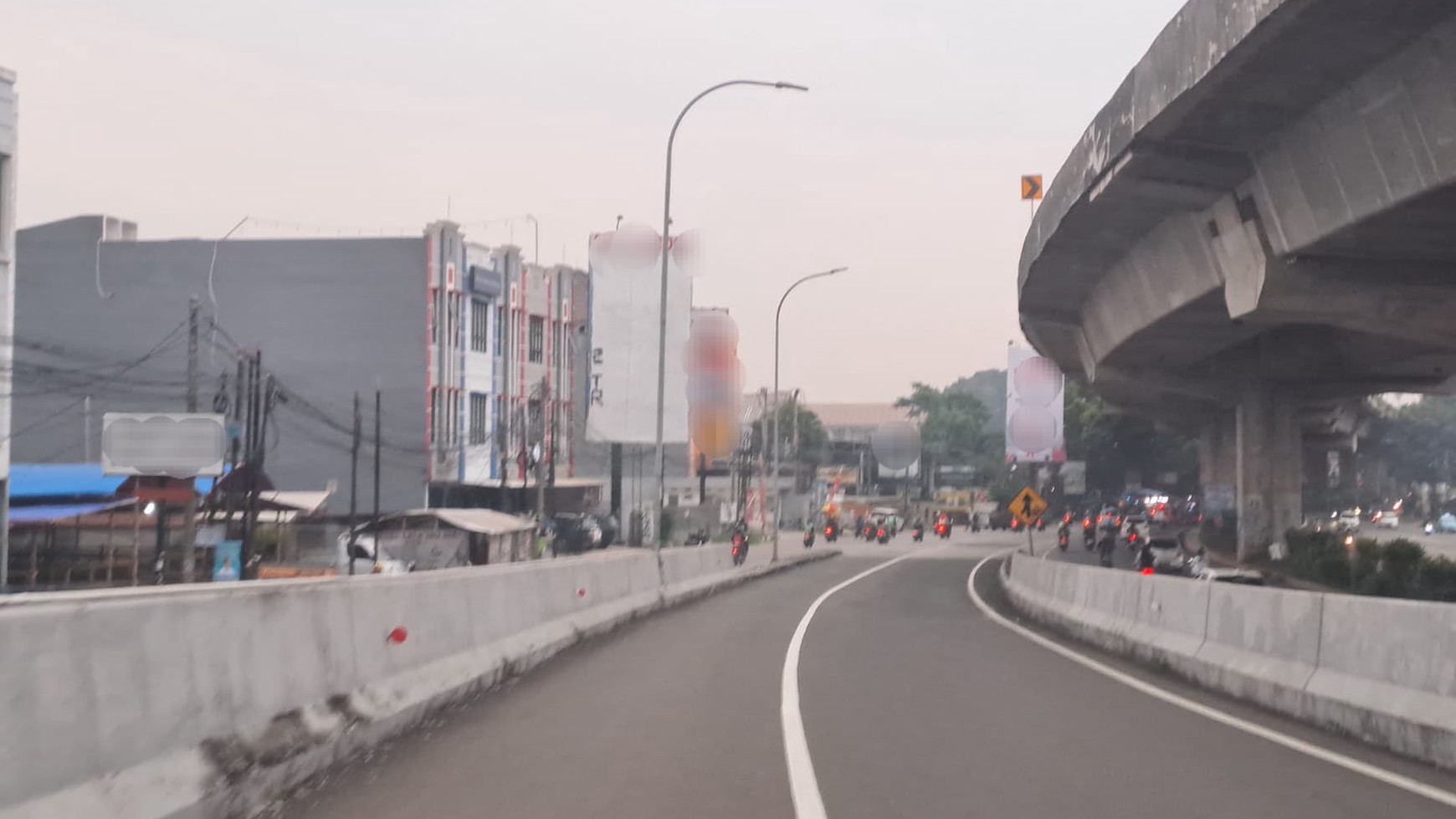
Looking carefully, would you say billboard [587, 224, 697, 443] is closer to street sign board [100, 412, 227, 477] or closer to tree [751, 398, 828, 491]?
street sign board [100, 412, 227, 477]

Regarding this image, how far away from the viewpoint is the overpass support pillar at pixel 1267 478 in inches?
1759

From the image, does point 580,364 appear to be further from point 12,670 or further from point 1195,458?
point 12,670

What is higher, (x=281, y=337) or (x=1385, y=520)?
(x=281, y=337)

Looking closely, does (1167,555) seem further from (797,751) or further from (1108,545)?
(797,751)

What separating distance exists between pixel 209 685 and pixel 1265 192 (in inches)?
564

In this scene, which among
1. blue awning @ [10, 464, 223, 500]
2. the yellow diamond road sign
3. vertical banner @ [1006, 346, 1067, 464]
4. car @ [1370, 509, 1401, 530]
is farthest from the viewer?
car @ [1370, 509, 1401, 530]

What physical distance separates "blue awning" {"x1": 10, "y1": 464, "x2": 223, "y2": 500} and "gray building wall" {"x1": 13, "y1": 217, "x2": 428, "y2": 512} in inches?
328

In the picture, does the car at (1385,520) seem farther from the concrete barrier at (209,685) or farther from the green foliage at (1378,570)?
the concrete barrier at (209,685)

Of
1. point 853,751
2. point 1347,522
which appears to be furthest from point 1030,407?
point 853,751

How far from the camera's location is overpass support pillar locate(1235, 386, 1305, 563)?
44.7 m

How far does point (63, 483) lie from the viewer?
45438mm

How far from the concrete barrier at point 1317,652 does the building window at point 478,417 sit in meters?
43.3

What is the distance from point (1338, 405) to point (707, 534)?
88.1ft

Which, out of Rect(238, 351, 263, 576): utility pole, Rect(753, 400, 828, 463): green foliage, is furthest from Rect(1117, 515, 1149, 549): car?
Rect(753, 400, 828, 463): green foliage
